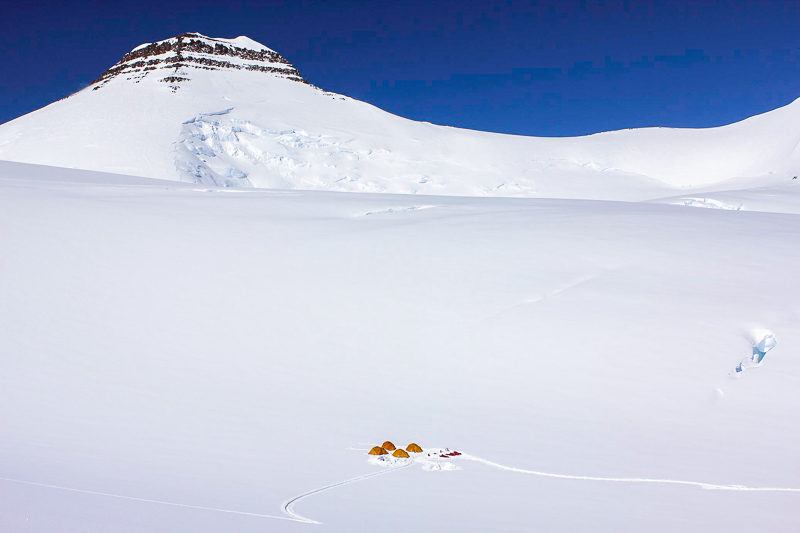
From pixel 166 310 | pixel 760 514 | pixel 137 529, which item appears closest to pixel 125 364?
pixel 166 310

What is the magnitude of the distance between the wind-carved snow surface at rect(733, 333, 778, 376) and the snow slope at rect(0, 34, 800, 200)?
26.0 meters

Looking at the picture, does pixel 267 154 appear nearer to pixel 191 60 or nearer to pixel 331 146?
pixel 331 146

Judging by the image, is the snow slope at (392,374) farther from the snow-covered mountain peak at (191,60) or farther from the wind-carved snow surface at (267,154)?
the snow-covered mountain peak at (191,60)

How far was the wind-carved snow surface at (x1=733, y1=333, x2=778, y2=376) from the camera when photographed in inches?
211

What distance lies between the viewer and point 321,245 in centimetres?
828

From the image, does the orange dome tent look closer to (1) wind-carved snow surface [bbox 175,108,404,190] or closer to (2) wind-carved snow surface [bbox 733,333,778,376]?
(2) wind-carved snow surface [bbox 733,333,778,376]

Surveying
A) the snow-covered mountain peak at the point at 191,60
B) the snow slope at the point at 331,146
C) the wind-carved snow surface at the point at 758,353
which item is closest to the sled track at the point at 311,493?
the wind-carved snow surface at the point at 758,353

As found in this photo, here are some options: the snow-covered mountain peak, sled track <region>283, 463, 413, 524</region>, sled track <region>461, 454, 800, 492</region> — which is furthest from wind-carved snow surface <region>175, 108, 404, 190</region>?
sled track <region>461, 454, 800, 492</region>

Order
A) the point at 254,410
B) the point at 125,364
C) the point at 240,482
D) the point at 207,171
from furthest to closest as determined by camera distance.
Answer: the point at 207,171 < the point at 125,364 < the point at 254,410 < the point at 240,482

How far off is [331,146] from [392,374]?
29.6 meters

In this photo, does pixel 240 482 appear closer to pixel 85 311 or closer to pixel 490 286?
pixel 85 311

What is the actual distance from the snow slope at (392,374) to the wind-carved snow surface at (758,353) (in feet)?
0.10

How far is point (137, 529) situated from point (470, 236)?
269 inches

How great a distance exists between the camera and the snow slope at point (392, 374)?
326 centimetres
